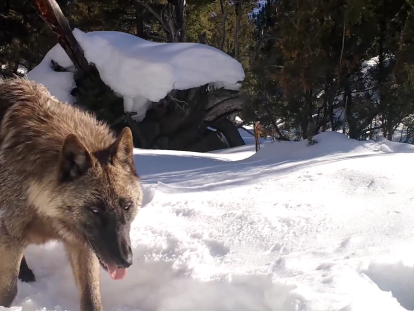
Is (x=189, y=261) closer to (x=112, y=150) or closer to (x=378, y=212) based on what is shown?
(x=112, y=150)

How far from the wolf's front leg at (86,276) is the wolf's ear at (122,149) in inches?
26.8

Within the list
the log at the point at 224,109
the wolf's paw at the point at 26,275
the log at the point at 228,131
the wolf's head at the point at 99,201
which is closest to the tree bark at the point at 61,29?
the log at the point at 224,109

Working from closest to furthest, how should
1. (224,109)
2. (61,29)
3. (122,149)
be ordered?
1. (122,149)
2. (61,29)
3. (224,109)

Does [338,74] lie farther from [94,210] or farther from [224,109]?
[94,210]

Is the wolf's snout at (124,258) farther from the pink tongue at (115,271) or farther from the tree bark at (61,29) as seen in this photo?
the tree bark at (61,29)

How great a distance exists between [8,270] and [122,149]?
1.10m

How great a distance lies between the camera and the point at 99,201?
2670 millimetres

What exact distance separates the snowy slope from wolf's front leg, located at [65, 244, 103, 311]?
0.23m

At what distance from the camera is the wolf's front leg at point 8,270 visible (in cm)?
300

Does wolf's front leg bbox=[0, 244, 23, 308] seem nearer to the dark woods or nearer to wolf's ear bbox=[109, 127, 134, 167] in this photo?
wolf's ear bbox=[109, 127, 134, 167]

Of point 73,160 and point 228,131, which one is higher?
point 73,160

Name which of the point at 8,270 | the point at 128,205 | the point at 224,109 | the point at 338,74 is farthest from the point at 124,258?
the point at 224,109

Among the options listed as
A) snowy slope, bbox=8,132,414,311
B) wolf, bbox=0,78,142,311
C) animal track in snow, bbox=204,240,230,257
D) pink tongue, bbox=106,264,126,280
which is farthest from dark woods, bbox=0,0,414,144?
pink tongue, bbox=106,264,126,280

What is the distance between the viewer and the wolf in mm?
2670
